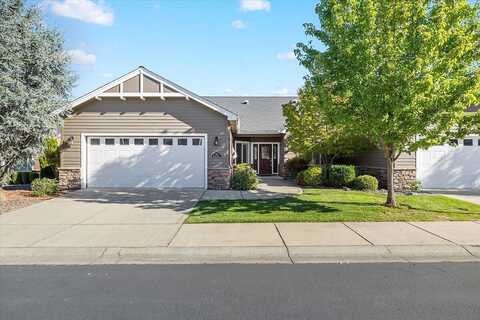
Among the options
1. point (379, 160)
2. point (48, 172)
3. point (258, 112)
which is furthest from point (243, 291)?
point (258, 112)

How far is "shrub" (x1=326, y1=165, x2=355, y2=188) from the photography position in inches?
630

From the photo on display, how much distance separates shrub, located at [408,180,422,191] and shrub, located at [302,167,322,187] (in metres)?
3.97

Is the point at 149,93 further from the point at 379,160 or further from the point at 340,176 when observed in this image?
the point at 379,160

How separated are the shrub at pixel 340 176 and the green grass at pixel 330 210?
3844mm

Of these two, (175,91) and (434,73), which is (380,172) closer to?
(434,73)

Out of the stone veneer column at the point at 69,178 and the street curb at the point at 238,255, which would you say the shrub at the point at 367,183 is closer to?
the street curb at the point at 238,255

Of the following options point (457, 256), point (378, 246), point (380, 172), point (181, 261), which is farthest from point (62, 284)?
point (380, 172)

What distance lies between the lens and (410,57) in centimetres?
871

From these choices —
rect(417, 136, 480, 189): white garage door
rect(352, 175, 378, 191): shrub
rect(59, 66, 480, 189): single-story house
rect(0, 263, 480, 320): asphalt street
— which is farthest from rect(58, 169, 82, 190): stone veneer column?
rect(417, 136, 480, 189): white garage door

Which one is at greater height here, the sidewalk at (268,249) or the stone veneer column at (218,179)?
the stone veneer column at (218,179)

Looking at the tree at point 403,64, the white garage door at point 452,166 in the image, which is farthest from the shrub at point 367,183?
the tree at point 403,64

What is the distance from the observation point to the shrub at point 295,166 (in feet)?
66.7

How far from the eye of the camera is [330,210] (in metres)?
9.77

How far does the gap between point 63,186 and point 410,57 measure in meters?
14.2
